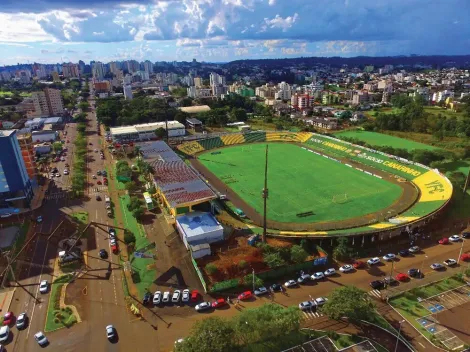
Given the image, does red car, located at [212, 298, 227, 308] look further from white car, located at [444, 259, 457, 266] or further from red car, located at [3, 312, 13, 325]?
white car, located at [444, 259, 457, 266]

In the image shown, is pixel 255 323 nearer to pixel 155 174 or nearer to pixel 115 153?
pixel 155 174

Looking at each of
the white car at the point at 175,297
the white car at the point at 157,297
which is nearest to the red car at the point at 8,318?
the white car at the point at 157,297

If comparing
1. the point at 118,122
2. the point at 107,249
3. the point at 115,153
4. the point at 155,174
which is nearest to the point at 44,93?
the point at 118,122

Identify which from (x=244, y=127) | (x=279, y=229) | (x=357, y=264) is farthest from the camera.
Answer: (x=244, y=127)

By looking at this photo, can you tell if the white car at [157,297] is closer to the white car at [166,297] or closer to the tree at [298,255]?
the white car at [166,297]

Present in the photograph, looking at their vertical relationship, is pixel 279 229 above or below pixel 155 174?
below

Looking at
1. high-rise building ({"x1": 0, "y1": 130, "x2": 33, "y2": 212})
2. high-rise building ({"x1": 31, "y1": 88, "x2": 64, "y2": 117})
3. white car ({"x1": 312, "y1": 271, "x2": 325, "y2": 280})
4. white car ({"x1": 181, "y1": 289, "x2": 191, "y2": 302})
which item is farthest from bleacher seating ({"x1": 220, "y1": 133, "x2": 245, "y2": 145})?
high-rise building ({"x1": 31, "y1": 88, "x2": 64, "y2": 117})
